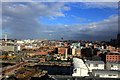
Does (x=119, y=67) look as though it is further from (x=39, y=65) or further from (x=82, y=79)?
(x=39, y=65)

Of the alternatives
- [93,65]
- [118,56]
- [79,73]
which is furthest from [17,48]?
[79,73]

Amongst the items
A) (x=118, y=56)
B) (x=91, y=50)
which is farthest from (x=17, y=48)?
(x=118, y=56)

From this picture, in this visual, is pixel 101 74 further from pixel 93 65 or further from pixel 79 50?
pixel 79 50

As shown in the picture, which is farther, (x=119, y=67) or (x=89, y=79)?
(x=119, y=67)

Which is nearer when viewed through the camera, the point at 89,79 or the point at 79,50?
the point at 89,79

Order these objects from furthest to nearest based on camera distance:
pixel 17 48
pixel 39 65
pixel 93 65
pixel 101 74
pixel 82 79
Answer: pixel 17 48 → pixel 39 65 → pixel 93 65 → pixel 101 74 → pixel 82 79

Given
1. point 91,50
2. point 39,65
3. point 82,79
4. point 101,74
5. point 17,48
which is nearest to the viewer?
point 82,79

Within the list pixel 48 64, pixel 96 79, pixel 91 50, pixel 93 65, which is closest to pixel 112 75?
pixel 96 79

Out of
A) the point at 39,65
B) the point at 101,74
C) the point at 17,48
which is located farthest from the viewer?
the point at 17,48

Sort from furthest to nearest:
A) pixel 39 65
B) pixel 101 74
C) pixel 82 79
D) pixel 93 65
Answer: pixel 39 65
pixel 93 65
pixel 101 74
pixel 82 79
